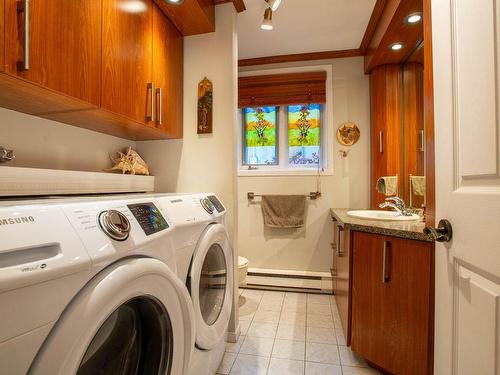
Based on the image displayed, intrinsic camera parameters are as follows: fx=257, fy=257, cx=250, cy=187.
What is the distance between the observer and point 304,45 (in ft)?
7.85

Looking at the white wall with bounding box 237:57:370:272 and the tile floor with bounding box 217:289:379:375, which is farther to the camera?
the white wall with bounding box 237:57:370:272

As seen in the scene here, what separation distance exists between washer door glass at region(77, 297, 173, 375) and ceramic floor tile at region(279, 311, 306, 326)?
4.51 feet

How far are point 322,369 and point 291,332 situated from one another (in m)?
0.38

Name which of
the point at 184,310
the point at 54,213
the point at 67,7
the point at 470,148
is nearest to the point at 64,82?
the point at 67,7

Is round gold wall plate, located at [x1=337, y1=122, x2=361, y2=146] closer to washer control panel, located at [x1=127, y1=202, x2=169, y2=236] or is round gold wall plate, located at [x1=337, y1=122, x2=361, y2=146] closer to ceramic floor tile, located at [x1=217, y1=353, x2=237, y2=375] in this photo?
ceramic floor tile, located at [x1=217, y1=353, x2=237, y2=375]

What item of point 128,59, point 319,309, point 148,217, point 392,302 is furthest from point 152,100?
point 319,309

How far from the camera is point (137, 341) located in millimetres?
758

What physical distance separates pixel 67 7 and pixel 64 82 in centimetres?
27

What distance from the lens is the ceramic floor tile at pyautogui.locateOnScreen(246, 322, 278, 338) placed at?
1.75 meters

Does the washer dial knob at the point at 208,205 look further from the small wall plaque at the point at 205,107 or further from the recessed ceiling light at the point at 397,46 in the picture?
the recessed ceiling light at the point at 397,46

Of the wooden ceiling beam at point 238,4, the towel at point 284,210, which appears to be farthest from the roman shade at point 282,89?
the towel at point 284,210

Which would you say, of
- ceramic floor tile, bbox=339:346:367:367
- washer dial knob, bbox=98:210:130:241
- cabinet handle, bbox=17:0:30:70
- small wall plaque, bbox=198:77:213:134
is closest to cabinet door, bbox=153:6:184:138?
small wall plaque, bbox=198:77:213:134

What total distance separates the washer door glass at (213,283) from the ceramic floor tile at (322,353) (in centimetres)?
68

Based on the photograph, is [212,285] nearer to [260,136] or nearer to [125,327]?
[125,327]
